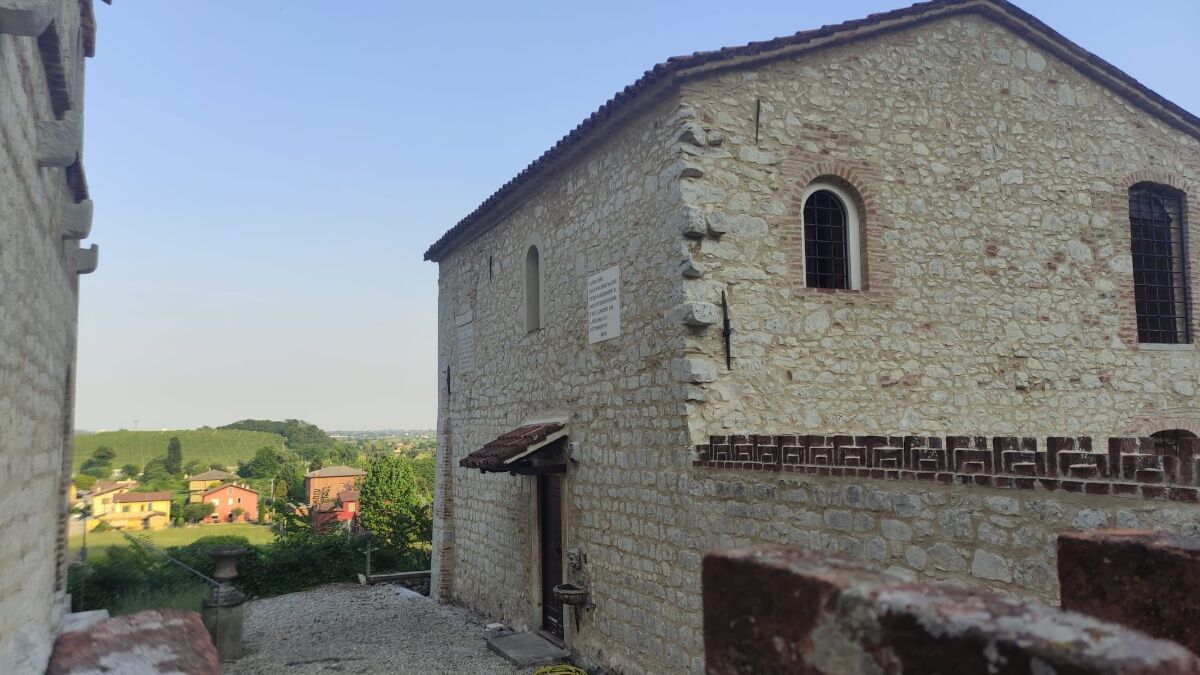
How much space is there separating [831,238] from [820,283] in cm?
47

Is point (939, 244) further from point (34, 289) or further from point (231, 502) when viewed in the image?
point (231, 502)

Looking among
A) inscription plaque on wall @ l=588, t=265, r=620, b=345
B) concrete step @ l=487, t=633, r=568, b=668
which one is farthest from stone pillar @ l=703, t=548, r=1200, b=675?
concrete step @ l=487, t=633, r=568, b=668

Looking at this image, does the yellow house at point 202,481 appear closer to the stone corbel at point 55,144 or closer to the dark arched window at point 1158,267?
the stone corbel at point 55,144

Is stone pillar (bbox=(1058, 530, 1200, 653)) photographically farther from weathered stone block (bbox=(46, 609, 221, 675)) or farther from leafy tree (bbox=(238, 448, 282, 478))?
leafy tree (bbox=(238, 448, 282, 478))

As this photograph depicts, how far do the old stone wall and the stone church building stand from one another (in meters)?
0.03

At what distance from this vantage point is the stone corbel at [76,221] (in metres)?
6.91

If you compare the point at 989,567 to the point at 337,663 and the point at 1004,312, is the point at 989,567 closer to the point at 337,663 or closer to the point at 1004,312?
the point at 1004,312

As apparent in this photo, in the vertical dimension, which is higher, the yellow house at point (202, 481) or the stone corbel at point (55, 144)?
the stone corbel at point (55, 144)

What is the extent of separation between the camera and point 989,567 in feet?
14.5

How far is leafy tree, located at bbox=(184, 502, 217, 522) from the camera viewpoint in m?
68.1

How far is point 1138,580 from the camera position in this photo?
1.81 meters

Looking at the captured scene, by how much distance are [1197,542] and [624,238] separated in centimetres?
691

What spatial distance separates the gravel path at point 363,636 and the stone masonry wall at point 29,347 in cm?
371

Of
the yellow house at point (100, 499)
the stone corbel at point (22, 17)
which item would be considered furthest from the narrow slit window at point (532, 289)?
the stone corbel at point (22, 17)
